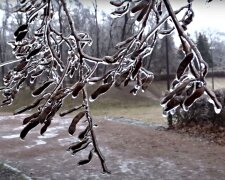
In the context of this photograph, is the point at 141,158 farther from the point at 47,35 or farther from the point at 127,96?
the point at 127,96

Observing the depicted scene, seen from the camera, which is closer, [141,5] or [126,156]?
[141,5]

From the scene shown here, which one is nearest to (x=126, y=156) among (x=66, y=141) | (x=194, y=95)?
(x=66, y=141)

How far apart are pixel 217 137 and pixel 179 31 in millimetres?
13533

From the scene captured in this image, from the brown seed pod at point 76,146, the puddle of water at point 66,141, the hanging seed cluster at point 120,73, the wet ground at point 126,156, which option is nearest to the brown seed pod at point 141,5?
the hanging seed cluster at point 120,73

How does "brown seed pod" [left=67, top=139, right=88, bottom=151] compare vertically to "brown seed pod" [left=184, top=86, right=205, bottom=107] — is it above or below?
below

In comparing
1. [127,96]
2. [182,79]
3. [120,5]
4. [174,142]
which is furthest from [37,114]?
[127,96]

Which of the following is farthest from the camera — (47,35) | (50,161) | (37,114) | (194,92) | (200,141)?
(200,141)

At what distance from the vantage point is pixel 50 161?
11.6 metres

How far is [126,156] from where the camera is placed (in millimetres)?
12109

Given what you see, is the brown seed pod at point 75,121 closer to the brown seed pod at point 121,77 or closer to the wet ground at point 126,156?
the brown seed pod at point 121,77

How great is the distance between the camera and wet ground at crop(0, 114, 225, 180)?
1000cm

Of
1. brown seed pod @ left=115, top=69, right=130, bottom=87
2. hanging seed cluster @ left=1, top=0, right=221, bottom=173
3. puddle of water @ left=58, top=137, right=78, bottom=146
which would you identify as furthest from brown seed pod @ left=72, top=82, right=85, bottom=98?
puddle of water @ left=58, top=137, right=78, bottom=146

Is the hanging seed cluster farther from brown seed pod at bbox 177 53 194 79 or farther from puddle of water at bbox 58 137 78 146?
puddle of water at bbox 58 137 78 146

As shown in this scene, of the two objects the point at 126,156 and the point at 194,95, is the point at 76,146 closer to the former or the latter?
the point at 194,95
